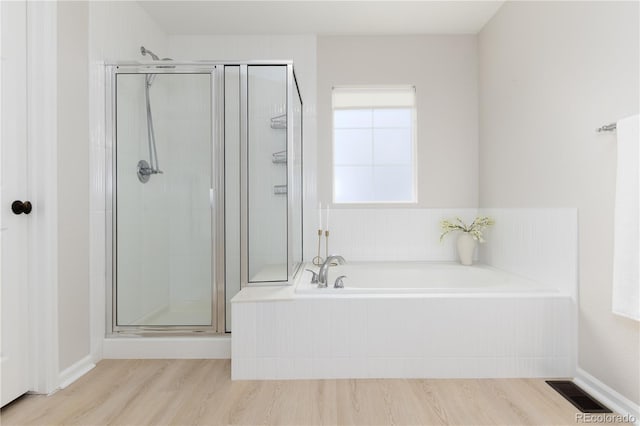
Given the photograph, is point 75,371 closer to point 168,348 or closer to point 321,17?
point 168,348

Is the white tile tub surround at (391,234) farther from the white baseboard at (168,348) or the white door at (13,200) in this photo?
the white door at (13,200)

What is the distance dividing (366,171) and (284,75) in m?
1.45

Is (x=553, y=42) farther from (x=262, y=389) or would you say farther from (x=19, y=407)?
(x=19, y=407)

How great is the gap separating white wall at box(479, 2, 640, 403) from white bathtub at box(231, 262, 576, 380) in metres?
0.19

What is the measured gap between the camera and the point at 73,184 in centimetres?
221

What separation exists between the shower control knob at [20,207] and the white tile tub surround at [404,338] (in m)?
1.13

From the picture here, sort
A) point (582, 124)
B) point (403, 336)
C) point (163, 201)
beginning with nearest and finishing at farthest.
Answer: point (582, 124) < point (403, 336) < point (163, 201)

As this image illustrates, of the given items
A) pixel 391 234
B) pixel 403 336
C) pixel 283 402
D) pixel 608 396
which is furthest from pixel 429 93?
pixel 283 402

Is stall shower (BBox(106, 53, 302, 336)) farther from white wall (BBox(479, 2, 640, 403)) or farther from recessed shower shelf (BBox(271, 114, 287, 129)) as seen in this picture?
white wall (BBox(479, 2, 640, 403))

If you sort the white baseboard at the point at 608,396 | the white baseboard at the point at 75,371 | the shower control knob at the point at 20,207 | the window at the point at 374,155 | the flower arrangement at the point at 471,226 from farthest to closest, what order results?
the window at the point at 374,155 < the flower arrangement at the point at 471,226 < the white baseboard at the point at 75,371 < the shower control knob at the point at 20,207 < the white baseboard at the point at 608,396

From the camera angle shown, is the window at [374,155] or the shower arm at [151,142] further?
the window at [374,155]

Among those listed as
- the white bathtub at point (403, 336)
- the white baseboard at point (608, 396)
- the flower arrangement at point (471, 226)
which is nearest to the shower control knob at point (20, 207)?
the white bathtub at point (403, 336)

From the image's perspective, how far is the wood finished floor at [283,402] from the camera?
1769 mm

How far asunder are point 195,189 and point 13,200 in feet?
3.07
